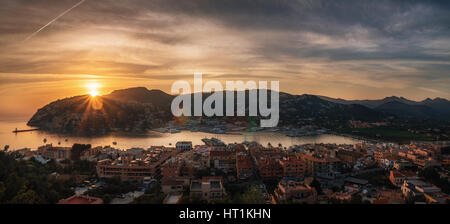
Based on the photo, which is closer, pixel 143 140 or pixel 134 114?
pixel 143 140

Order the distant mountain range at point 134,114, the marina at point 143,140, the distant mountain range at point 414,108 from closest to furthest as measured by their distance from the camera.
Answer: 1. the marina at point 143,140
2. the distant mountain range at point 134,114
3. the distant mountain range at point 414,108

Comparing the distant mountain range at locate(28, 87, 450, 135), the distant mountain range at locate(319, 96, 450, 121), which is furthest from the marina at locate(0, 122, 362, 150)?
the distant mountain range at locate(319, 96, 450, 121)

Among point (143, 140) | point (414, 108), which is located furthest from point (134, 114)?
point (414, 108)

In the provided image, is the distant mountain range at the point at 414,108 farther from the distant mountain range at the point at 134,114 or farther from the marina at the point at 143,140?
the marina at the point at 143,140

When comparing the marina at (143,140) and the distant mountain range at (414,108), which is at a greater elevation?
the distant mountain range at (414,108)

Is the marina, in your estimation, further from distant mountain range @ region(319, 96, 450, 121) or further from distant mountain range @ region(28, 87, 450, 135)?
distant mountain range @ region(319, 96, 450, 121)

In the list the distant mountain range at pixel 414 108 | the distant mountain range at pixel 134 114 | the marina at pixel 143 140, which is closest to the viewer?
the marina at pixel 143 140

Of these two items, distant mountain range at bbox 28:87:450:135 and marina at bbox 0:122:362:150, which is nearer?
marina at bbox 0:122:362:150

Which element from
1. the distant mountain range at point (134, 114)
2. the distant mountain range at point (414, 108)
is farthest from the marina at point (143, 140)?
the distant mountain range at point (414, 108)

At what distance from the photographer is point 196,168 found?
17.7ft

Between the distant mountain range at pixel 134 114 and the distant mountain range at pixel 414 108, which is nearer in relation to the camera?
the distant mountain range at pixel 134 114

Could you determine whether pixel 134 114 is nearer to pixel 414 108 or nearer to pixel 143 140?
pixel 143 140

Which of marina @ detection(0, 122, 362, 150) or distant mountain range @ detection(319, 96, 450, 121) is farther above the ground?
distant mountain range @ detection(319, 96, 450, 121)

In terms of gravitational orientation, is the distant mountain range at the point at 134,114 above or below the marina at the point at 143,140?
above
